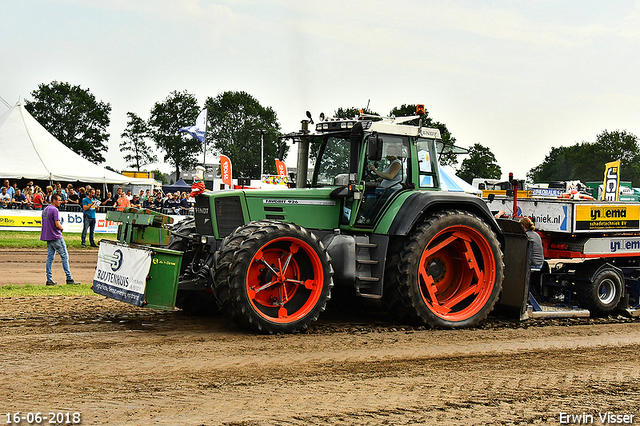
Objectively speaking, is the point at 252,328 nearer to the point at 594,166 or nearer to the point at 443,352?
the point at 443,352

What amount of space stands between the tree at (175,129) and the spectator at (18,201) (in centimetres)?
5385

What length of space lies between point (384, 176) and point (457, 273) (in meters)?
1.68

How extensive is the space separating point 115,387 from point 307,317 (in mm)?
2476

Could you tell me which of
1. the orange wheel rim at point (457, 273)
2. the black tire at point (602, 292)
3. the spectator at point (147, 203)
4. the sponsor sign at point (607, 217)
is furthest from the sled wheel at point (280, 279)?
the spectator at point (147, 203)

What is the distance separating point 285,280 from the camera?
661 cm

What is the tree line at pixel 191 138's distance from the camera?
69125 millimetres

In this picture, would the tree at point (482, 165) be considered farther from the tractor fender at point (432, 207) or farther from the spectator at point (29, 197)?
the tractor fender at point (432, 207)

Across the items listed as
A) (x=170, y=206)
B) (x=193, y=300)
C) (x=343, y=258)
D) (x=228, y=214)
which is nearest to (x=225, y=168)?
(x=170, y=206)

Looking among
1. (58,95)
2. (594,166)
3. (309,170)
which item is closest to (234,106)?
(58,95)

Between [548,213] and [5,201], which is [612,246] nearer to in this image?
[548,213]

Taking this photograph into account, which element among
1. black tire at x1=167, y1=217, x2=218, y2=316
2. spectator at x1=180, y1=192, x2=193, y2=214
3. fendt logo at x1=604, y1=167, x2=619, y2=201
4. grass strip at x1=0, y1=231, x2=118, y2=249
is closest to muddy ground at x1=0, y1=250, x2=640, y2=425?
black tire at x1=167, y1=217, x2=218, y2=316

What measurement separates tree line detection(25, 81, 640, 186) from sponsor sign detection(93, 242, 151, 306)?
193ft

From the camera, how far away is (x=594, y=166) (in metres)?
82.8

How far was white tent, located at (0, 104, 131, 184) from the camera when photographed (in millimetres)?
24516
